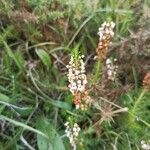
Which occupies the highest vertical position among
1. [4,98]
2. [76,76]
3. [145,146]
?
[76,76]

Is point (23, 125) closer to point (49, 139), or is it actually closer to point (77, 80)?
point (49, 139)

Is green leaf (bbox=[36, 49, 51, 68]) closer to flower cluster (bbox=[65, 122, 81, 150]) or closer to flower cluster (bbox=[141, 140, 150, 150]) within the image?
flower cluster (bbox=[65, 122, 81, 150])

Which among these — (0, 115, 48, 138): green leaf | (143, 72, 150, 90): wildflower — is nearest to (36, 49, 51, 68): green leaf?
(0, 115, 48, 138): green leaf

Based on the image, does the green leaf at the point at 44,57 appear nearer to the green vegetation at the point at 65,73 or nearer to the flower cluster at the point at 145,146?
the green vegetation at the point at 65,73

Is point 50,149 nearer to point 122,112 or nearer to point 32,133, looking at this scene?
point 32,133

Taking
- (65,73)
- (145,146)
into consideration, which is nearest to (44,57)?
(65,73)

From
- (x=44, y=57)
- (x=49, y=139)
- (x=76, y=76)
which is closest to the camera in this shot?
(x=76, y=76)

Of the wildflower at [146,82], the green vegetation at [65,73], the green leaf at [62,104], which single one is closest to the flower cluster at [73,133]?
the green vegetation at [65,73]

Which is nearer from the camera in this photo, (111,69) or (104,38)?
(104,38)

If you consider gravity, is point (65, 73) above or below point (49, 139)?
above
